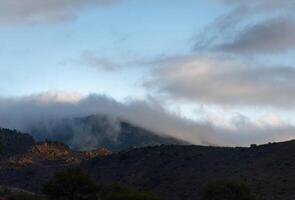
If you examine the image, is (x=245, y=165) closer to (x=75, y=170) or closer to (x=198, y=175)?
(x=198, y=175)

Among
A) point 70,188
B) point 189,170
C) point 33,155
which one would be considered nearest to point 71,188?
point 70,188

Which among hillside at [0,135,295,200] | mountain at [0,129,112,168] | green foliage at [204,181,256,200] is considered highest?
mountain at [0,129,112,168]

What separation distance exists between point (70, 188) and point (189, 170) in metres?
39.8

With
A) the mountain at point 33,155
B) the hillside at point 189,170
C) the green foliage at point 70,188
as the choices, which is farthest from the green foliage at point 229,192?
the mountain at point 33,155

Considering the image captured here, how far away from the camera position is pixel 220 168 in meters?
117

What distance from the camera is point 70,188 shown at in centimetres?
8506

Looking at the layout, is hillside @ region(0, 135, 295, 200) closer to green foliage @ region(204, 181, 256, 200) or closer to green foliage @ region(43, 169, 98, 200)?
green foliage @ region(204, 181, 256, 200)

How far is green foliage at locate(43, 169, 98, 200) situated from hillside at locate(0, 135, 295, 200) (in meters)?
21.5

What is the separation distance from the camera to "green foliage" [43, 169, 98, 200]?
279ft

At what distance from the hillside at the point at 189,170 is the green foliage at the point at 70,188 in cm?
2153

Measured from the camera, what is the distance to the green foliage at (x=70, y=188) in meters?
85.0

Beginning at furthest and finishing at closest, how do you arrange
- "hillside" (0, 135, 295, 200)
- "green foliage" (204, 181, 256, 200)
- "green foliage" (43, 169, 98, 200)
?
1. "hillside" (0, 135, 295, 200)
2. "green foliage" (43, 169, 98, 200)
3. "green foliage" (204, 181, 256, 200)

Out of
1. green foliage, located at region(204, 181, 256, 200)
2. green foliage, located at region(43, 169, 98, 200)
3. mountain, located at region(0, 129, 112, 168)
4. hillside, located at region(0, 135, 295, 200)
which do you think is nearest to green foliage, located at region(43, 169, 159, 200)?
green foliage, located at region(43, 169, 98, 200)

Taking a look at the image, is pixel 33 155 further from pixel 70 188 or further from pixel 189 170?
pixel 70 188
